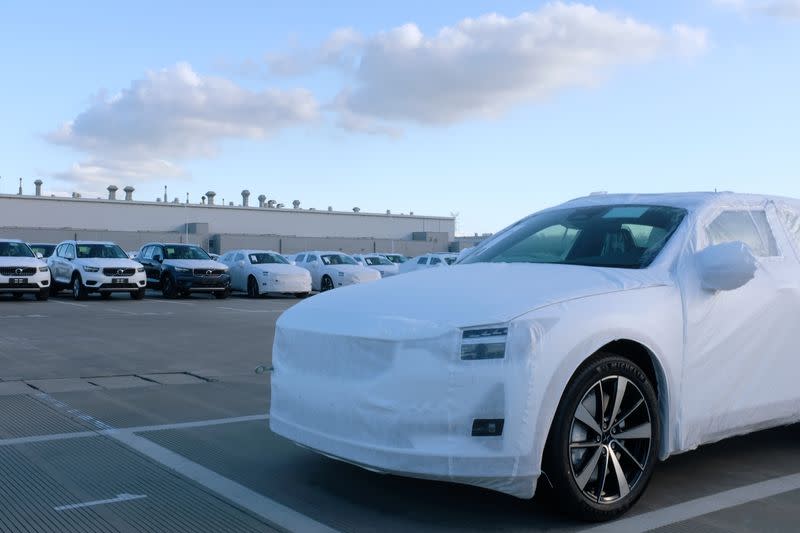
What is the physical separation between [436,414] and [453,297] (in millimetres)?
670

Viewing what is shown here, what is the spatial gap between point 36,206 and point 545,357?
6119 centimetres

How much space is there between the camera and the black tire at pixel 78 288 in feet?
76.3

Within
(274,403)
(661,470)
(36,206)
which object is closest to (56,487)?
(274,403)

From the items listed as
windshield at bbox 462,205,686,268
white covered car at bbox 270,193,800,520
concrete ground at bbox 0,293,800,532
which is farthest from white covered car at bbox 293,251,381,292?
white covered car at bbox 270,193,800,520

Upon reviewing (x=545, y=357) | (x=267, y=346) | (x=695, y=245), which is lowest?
(x=267, y=346)

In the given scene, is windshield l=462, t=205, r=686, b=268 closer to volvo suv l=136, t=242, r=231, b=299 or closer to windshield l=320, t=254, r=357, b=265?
volvo suv l=136, t=242, r=231, b=299

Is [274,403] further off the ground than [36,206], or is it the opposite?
[36,206]

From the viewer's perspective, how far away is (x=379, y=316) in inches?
165

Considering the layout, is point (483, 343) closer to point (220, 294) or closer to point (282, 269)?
point (220, 294)

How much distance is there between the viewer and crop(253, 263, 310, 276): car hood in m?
26.2

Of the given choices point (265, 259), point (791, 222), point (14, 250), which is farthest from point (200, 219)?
point (791, 222)

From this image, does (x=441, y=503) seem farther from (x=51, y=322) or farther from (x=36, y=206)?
(x=36, y=206)

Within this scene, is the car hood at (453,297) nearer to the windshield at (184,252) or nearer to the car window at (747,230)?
the car window at (747,230)

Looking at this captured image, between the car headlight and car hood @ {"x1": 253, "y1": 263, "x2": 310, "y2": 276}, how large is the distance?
2263 centimetres
